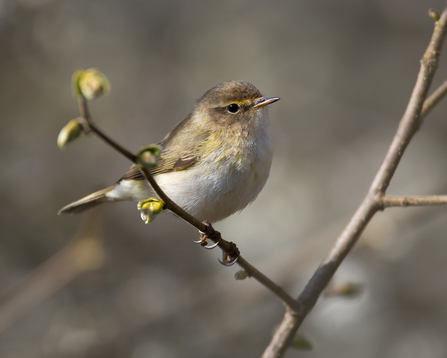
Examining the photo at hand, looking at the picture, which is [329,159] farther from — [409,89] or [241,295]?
[241,295]

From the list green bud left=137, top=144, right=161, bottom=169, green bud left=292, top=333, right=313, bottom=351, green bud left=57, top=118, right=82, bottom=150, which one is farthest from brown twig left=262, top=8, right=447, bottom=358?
green bud left=57, top=118, right=82, bottom=150

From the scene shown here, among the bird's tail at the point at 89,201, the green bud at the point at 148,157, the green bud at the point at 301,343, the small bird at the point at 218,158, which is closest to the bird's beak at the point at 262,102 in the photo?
the small bird at the point at 218,158

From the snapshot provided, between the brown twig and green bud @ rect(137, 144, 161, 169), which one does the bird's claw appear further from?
green bud @ rect(137, 144, 161, 169)

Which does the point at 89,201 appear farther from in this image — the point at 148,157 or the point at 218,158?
the point at 148,157

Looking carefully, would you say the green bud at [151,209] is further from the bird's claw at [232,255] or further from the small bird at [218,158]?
the small bird at [218,158]

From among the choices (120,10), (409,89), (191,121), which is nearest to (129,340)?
(191,121)
